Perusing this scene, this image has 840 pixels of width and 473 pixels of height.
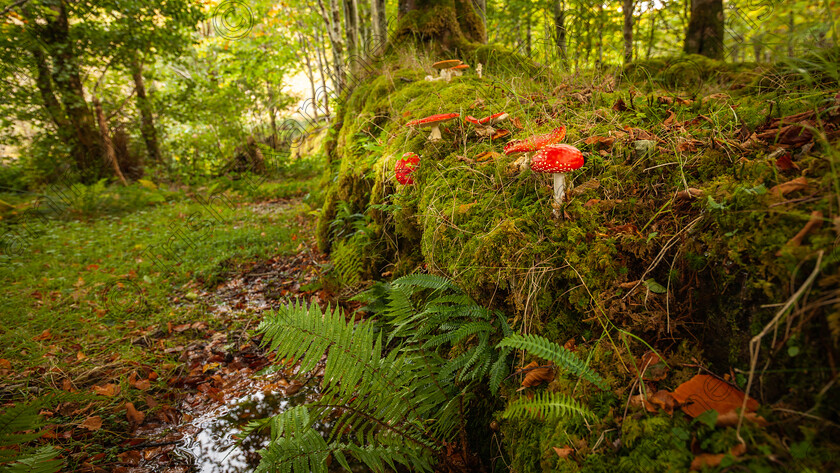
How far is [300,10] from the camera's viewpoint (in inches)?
659

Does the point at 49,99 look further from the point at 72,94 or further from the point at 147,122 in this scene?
the point at 147,122

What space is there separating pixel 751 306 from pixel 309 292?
3.77 metres

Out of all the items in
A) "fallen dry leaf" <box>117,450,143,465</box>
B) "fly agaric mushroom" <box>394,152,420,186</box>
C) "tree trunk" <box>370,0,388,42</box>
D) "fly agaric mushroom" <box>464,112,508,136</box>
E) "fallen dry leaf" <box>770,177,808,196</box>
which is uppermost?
"tree trunk" <box>370,0,388,42</box>

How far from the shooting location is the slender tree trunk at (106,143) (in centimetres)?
1005

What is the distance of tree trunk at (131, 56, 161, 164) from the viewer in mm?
10038

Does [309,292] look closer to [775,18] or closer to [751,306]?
[751,306]

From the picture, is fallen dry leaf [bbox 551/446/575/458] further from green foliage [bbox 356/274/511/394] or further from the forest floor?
the forest floor

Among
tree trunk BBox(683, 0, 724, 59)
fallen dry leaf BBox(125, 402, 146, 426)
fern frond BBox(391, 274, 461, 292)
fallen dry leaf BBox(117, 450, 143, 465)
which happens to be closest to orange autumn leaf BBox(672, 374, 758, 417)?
fern frond BBox(391, 274, 461, 292)

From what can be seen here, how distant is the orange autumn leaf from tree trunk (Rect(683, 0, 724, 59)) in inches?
237

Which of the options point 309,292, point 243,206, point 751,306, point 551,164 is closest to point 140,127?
point 243,206

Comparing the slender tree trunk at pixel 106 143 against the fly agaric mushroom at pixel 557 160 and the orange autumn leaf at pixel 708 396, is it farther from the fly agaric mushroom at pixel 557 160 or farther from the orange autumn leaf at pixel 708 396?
the orange autumn leaf at pixel 708 396

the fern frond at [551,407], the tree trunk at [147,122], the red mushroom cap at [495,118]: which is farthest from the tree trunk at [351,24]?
the fern frond at [551,407]

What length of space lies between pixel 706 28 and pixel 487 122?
193 inches

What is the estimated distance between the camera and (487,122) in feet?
9.70
